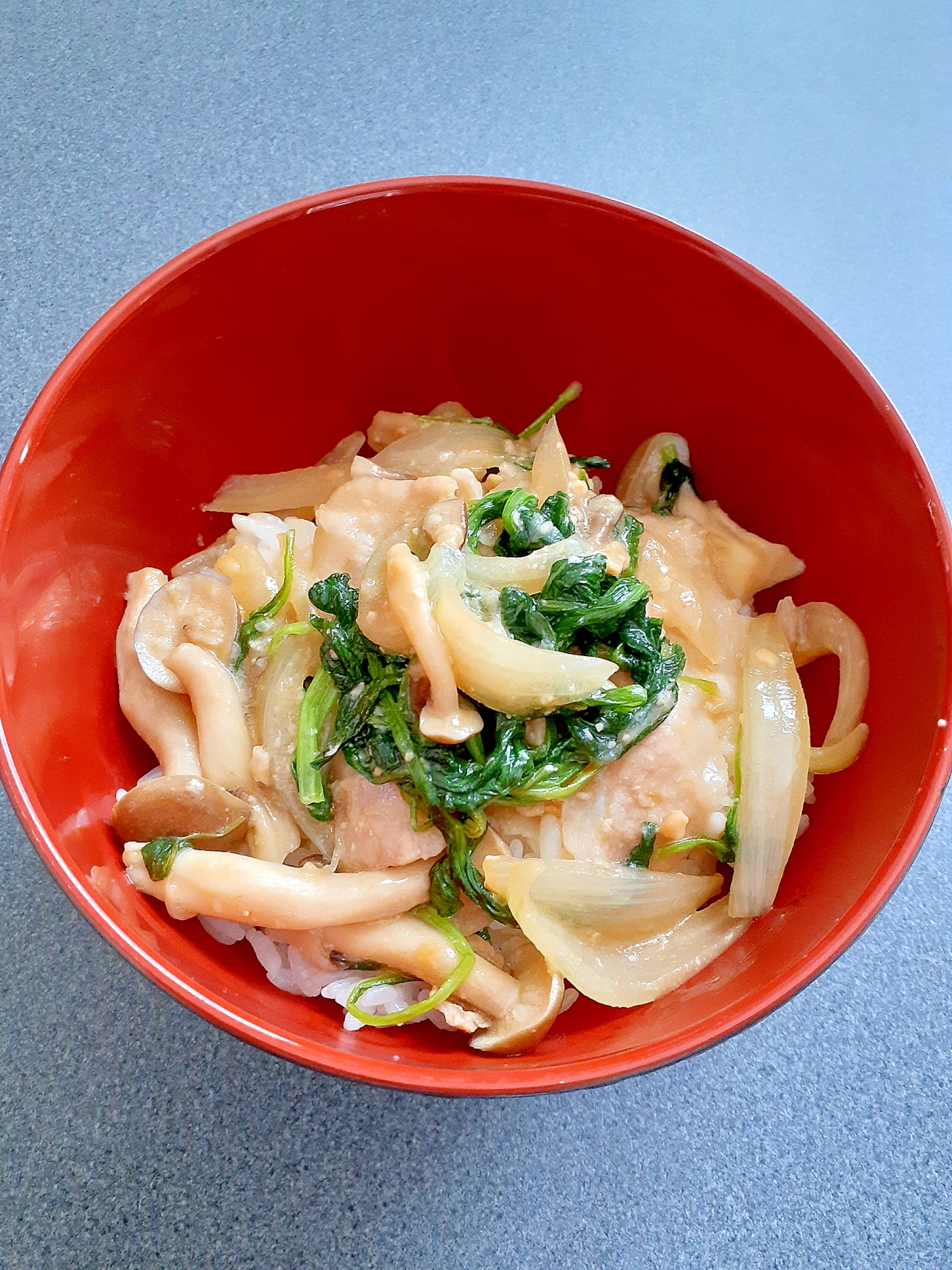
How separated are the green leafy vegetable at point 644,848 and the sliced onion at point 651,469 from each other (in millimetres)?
799

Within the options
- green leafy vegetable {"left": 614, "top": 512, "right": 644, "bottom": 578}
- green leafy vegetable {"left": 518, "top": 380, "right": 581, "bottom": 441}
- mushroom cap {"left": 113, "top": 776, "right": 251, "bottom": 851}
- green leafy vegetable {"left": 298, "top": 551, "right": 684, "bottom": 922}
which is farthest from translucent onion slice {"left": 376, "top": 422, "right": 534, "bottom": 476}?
mushroom cap {"left": 113, "top": 776, "right": 251, "bottom": 851}

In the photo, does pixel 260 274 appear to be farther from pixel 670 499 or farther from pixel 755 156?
pixel 755 156

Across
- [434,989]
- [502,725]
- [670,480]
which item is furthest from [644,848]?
[670,480]

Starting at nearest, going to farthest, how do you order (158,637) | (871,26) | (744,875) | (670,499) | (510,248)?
(744,875) → (158,637) → (510,248) → (670,499) → (871,26)

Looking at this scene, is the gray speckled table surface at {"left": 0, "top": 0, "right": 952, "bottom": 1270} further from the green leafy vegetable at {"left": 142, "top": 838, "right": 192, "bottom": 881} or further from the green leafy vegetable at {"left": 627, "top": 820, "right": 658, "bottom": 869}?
the green leafy vegetable at {"left": 627, "top": 820, "right": 658, "bottom": 869}

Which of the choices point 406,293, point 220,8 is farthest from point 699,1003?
point 220,8

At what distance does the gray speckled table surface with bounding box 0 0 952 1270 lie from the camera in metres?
1.98

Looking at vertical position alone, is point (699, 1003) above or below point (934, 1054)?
above

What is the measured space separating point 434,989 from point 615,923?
1.13 ft

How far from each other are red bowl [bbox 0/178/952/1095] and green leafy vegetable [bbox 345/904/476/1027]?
0.06 m

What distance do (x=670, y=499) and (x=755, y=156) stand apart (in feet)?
3.97

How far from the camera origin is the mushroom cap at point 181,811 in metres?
1.73

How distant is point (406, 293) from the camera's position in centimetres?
214

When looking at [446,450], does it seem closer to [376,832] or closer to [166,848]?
[376,832]
